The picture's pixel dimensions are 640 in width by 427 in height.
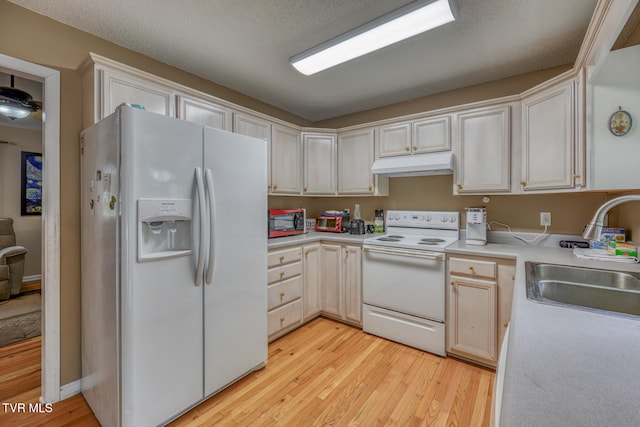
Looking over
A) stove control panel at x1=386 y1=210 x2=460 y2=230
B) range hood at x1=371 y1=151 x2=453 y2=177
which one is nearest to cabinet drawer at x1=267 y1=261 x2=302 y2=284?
stove control panel at x1=386 y1=210 x2=460 y2=230

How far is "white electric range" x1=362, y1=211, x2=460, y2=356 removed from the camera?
233 centimetres

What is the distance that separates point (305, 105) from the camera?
11.1 ft

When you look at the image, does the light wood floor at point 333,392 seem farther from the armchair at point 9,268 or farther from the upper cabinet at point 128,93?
the upper cabinet at point 128,93

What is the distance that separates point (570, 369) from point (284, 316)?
2266 mm

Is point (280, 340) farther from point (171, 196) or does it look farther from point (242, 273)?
point (171, 196)

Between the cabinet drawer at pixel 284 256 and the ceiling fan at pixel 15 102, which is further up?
the ceiling fan at pixel 15 102

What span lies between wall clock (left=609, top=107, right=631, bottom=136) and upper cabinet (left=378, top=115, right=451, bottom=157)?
1.11 m

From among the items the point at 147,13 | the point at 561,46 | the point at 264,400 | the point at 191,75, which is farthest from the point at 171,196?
the point at 561,46

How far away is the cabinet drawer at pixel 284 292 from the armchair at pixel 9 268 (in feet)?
11.8

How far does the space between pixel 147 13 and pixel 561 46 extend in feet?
9.58

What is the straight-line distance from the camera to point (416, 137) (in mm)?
2809

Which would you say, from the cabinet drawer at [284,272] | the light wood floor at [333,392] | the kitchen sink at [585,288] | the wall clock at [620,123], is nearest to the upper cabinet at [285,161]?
the cabinet drawer at [284,272]

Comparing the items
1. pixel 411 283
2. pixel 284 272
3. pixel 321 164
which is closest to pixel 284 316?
pixel 284 272

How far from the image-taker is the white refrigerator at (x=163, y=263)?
142 cm
